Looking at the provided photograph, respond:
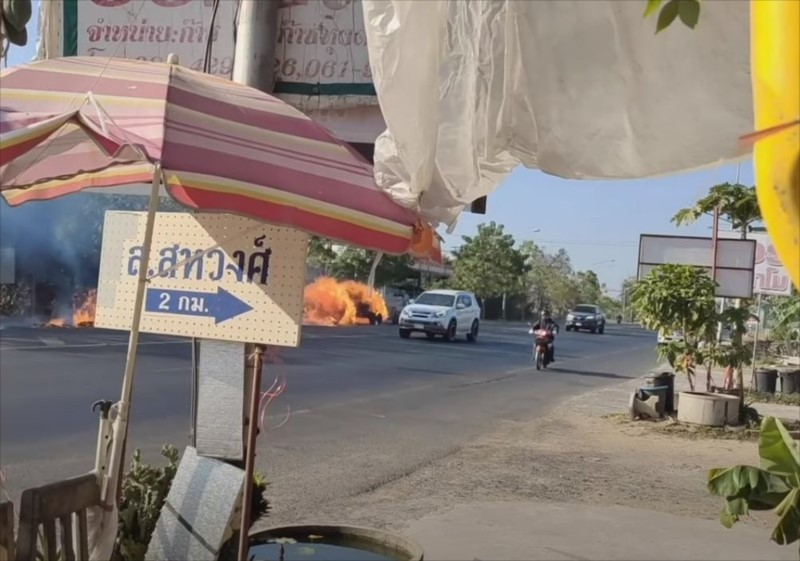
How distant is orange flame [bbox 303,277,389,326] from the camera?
3944 centimetres

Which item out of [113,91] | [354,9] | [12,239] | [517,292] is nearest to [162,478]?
[113,91]

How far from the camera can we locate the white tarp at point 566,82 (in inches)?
107

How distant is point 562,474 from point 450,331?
21.8 metres

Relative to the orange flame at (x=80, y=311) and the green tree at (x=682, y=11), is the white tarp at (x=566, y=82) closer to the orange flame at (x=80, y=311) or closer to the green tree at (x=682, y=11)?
the green tree at (x=682, y=11)

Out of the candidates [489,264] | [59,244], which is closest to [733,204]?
[59,244]

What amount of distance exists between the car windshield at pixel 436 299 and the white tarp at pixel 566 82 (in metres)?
28.2

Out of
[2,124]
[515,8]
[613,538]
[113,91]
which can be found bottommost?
[613,538]

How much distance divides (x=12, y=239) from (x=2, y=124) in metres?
26.5

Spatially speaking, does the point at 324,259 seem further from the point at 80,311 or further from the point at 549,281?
the point at 549,281

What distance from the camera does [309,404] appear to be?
12.9 m

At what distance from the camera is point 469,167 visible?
10.7 ft

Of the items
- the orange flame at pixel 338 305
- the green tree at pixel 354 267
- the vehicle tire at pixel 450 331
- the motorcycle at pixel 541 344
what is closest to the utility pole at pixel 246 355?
the motorcycle at pixel 541 344

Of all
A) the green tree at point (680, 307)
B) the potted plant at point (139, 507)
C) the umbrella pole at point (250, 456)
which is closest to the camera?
the umbrella pole at point (250, 456)

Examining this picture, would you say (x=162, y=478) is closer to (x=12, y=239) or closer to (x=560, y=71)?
(x=560, y=71)
